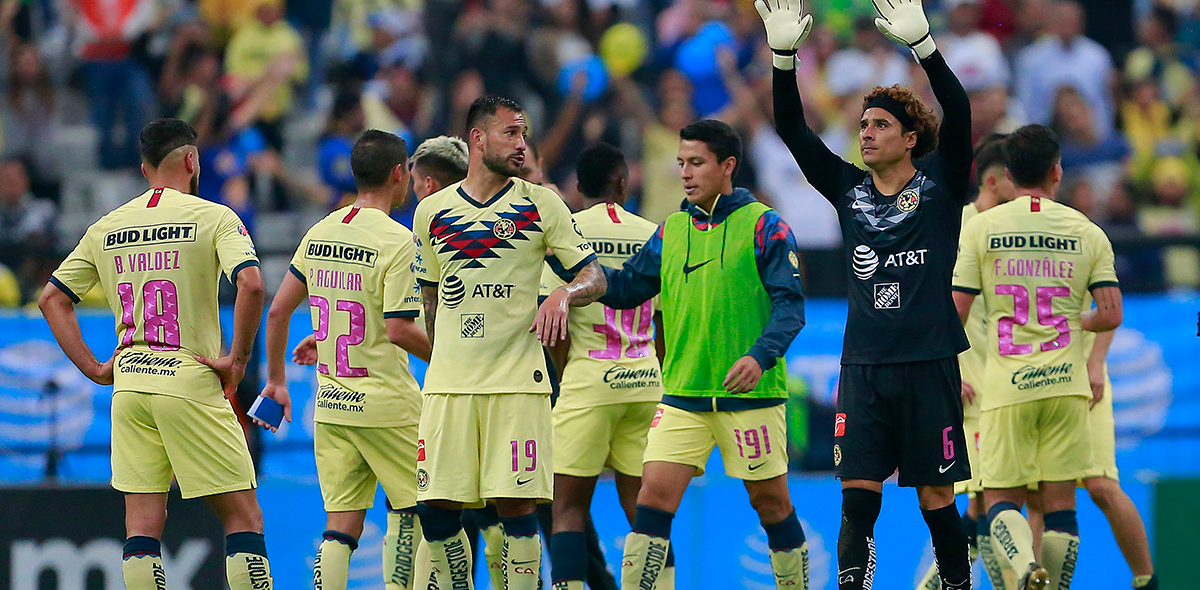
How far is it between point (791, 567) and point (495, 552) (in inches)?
71.4

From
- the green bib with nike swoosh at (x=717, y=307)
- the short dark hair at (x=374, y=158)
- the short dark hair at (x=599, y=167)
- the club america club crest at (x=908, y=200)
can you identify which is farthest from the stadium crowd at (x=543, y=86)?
the club america club crest at (x=908, y=200)

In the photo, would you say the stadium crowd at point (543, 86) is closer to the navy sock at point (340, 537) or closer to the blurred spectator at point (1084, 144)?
the blurred spectator at point (1084, 144)

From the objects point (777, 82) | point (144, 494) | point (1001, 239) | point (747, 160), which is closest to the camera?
point (777, 82)

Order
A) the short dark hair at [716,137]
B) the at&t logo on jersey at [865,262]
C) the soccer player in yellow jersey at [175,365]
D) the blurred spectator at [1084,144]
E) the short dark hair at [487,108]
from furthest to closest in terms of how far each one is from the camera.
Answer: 1. the blurred spectator at [1084,144]
2. the short dark hair at [716,137]
3. the soccer player in yellow jersey at [175,365]
4. the short dark hair at [487,108]
5. the at&t logo on jersey at [865,262]

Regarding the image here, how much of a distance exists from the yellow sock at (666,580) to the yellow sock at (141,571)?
9.23 ft

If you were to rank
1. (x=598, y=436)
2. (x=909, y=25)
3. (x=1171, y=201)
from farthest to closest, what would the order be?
(x=1171, y=201) < (x=598, y=436) < (x=909, y=25)

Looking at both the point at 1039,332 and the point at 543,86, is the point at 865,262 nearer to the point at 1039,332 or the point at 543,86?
the point at 1039,332

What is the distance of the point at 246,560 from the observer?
7.77 m

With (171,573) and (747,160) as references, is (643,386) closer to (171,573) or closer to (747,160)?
(171,573)

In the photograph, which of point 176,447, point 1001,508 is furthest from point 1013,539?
point 176,447

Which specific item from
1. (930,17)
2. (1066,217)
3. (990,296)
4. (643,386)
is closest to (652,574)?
(643,386)

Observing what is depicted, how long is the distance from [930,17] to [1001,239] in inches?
390

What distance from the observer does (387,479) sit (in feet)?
26.9

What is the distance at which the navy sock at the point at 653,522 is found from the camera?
25.5 feet
